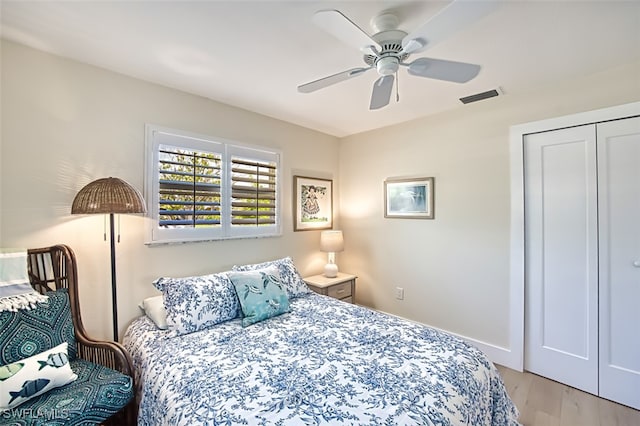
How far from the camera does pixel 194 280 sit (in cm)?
211

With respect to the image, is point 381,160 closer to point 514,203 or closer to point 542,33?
point 514,203

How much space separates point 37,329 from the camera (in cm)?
157

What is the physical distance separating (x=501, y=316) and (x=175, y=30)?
10.9ft

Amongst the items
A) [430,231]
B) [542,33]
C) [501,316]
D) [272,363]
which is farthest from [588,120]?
[272,363]

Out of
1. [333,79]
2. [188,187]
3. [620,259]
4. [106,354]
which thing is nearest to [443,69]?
[333,79]

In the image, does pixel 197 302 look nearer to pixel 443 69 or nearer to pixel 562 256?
pixel 443 69

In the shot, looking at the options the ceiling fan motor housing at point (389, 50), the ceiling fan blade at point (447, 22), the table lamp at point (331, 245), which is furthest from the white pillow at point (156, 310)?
the ceiling fan blade at point (447, 22)

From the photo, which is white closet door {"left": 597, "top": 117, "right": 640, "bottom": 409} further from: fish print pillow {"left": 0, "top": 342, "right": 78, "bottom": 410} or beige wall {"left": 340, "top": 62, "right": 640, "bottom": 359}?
fish print pillow {"left": 0, "top": 342, "right": 78, "bottom": 410}

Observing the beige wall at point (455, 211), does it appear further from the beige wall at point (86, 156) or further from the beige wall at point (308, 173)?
the beige wall at point (86, 156)

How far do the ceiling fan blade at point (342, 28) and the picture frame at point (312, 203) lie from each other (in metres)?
2.04

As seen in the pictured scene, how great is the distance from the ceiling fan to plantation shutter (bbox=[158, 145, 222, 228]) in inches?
48.0

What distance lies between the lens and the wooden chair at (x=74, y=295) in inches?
64.6

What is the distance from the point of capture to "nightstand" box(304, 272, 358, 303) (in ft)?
10.4

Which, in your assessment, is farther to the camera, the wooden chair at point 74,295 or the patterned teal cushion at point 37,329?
the wooden chair at point 74,295
